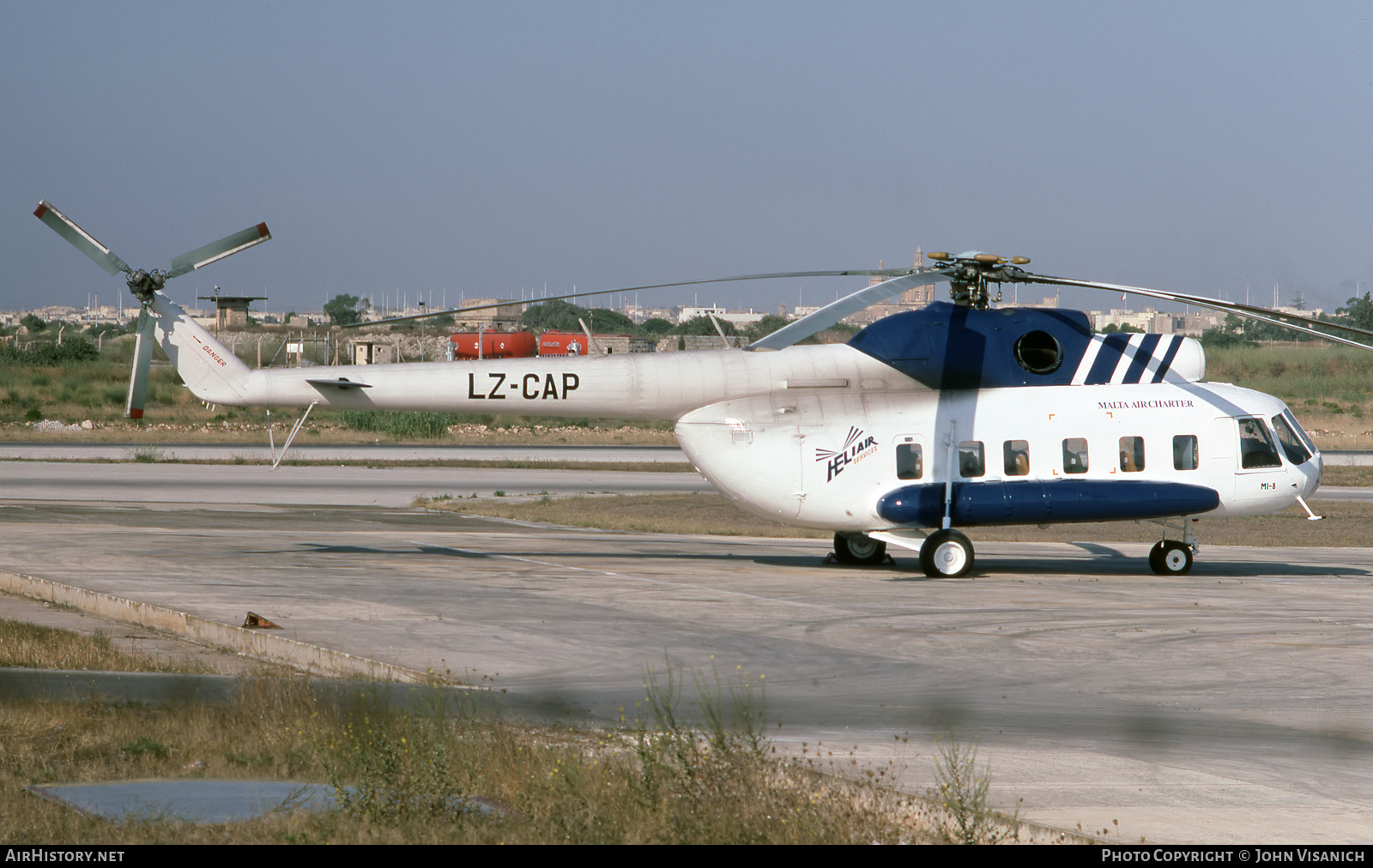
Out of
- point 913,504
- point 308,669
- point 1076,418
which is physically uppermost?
point 1076,418

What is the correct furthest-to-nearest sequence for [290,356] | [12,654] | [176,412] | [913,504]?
[290,356]
[176,412]
[913,504]
[12,654]

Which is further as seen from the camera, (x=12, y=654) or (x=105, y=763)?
(x=12, y=654)

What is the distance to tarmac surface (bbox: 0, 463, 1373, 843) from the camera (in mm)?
8906

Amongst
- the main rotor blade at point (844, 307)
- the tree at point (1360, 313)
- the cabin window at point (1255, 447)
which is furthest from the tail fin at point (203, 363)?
the tree at point (1360, 313)

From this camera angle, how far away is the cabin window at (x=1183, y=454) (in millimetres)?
20188

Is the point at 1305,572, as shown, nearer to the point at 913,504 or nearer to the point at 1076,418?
the point at 1076,418

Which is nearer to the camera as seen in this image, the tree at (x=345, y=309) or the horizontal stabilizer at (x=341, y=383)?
the horizontal stabilizer at (x=341, y=383)

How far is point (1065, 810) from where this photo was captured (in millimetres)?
7742

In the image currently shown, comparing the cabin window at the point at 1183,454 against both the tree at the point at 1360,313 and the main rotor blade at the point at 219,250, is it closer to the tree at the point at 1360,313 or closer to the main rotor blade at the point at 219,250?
the main rotor blade at the point at 219,250

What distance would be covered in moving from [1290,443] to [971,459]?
5.39 metres

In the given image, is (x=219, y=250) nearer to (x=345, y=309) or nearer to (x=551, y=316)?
(x=551, y=316)

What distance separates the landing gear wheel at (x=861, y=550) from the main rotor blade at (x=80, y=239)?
12257mm
